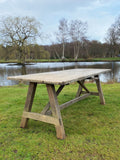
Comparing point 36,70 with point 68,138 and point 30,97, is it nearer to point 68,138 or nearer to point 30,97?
point 30,97

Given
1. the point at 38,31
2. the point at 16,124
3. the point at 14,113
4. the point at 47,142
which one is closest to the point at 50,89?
the point at 47,142

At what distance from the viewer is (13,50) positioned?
2170 cm

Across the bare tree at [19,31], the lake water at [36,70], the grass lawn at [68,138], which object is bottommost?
the grass lawn at [68,138]

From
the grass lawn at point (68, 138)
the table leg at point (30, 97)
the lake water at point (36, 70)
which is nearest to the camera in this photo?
the grass lawn at point (68, 138)

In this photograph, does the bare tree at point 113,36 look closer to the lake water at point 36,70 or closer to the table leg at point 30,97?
the lake water at point 36,70

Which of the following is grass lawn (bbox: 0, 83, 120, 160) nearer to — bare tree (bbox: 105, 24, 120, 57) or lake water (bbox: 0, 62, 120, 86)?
lake water (bbox: 0, 62, 120, 86)

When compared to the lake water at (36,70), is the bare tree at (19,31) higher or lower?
higher

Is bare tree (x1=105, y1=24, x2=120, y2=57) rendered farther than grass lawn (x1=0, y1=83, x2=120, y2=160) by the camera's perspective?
Yes

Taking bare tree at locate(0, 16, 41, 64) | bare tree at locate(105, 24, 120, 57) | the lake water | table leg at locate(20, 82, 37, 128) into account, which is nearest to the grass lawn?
table leg at locate(20, 82, 37, 128)

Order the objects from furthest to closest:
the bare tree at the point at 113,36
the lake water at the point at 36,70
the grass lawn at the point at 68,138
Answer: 1. the bare tree at the point at 113,36
2. the lake water at the point at 36,70
3. the grass lawn at the point at 68,138

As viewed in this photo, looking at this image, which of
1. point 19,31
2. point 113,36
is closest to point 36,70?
point 19,31

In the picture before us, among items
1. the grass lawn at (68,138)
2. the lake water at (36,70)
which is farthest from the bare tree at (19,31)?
the grass lawn at (68,138)

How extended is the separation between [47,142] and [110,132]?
44.5 inches

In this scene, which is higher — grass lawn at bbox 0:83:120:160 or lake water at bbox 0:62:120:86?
lake water at bbox 0:62:120:86
